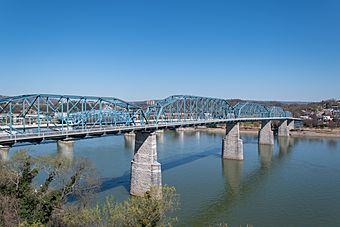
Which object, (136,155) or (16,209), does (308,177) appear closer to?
(136,155)

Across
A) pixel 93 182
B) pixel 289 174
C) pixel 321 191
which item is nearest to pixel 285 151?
pixel 289 174

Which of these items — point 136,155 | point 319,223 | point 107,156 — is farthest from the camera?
point 107,156

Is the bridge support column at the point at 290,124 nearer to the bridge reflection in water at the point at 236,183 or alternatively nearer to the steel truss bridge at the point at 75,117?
the bridge reflection in water at the point at 236,183

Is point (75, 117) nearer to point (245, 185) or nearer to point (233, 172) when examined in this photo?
point (245, 185)

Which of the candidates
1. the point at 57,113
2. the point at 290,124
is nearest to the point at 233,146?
the point at 57,113

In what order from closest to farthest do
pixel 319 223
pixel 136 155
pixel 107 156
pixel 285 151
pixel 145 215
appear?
pixel 145 215 → pixel 319 223 → pixel 136 155 → pixel 107 156 → pixel 285 151

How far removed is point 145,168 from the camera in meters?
20.5

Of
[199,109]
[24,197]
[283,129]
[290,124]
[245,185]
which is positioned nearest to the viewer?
[24,197]

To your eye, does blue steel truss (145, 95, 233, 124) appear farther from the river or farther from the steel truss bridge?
the river

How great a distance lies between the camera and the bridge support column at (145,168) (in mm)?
20078

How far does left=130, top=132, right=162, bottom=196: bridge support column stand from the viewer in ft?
65.9

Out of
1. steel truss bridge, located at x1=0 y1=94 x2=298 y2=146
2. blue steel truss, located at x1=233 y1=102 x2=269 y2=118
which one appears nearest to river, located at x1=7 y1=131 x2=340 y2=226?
steel truss bridge, located at x1=0 y1=94 x2=298 y2=146

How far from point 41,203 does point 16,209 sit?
2.76 ft

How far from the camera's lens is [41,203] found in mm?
12039
